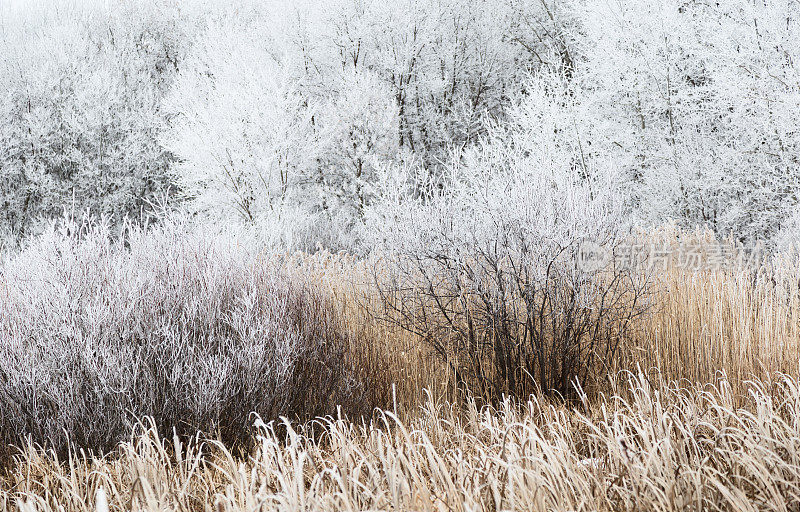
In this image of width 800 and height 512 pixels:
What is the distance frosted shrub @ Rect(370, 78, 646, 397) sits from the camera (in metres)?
4.44

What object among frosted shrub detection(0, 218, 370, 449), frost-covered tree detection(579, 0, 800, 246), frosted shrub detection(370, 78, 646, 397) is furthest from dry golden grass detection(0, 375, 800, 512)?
frost-covered tree detection(579, 0, 800, 246)

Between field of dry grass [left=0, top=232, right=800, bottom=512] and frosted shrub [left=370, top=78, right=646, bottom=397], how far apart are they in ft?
0.80

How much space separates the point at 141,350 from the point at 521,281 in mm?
2639

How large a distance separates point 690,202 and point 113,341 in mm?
10208

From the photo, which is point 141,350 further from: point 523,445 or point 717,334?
point 717,334

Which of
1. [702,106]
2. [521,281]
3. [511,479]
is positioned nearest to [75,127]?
[702,106]

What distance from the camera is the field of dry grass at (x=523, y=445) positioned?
2.25 meters

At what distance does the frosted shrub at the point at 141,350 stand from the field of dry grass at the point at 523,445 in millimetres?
184

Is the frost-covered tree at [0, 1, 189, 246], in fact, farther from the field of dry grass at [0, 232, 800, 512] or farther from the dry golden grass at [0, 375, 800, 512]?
the dry golden grass at [0, 375, 800, 512]

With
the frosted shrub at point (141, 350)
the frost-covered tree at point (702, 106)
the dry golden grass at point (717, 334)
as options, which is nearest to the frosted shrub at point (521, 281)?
the dry golden grass at point (717, 334)

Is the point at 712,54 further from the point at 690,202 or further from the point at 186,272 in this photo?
the point at 186,272

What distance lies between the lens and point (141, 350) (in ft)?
13.2

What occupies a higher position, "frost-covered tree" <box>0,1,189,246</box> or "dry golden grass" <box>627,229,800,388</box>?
"frost-covered tree" <box>0,1,189,246</box>

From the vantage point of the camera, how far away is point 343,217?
15734 mm
